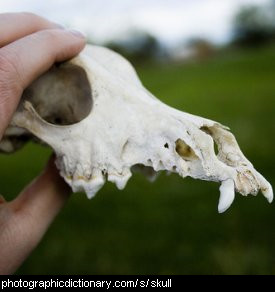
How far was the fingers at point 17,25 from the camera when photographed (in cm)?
136

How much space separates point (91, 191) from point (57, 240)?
4.50ft

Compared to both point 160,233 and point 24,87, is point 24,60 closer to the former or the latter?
point 24,87

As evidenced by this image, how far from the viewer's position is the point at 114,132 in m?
1.37

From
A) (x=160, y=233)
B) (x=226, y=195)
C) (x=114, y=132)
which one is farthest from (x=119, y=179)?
(x=160, y=233)

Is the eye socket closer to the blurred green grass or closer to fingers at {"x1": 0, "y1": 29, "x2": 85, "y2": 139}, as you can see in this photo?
fingers at {"x1": 0, "y1": 29, "x2": 85, "y2": 139}

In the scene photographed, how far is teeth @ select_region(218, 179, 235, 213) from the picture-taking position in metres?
1.14

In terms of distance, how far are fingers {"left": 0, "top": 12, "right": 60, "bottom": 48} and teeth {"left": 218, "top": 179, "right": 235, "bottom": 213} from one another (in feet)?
2.29

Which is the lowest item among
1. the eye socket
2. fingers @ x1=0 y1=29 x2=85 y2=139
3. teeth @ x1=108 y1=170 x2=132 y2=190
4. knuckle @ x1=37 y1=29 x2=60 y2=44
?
teeth @ x1=108 y1=170 x2=132 y2=190

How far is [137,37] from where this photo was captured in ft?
99.6

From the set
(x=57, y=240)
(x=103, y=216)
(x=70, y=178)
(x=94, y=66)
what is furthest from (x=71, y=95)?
(x=103, y=216)

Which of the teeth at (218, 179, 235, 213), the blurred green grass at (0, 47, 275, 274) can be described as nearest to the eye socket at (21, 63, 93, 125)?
the teeth at (218, 179, 235, 213)

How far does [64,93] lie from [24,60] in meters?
0.24

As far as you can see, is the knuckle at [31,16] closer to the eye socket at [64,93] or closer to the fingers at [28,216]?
the eye socket at [64,93]
